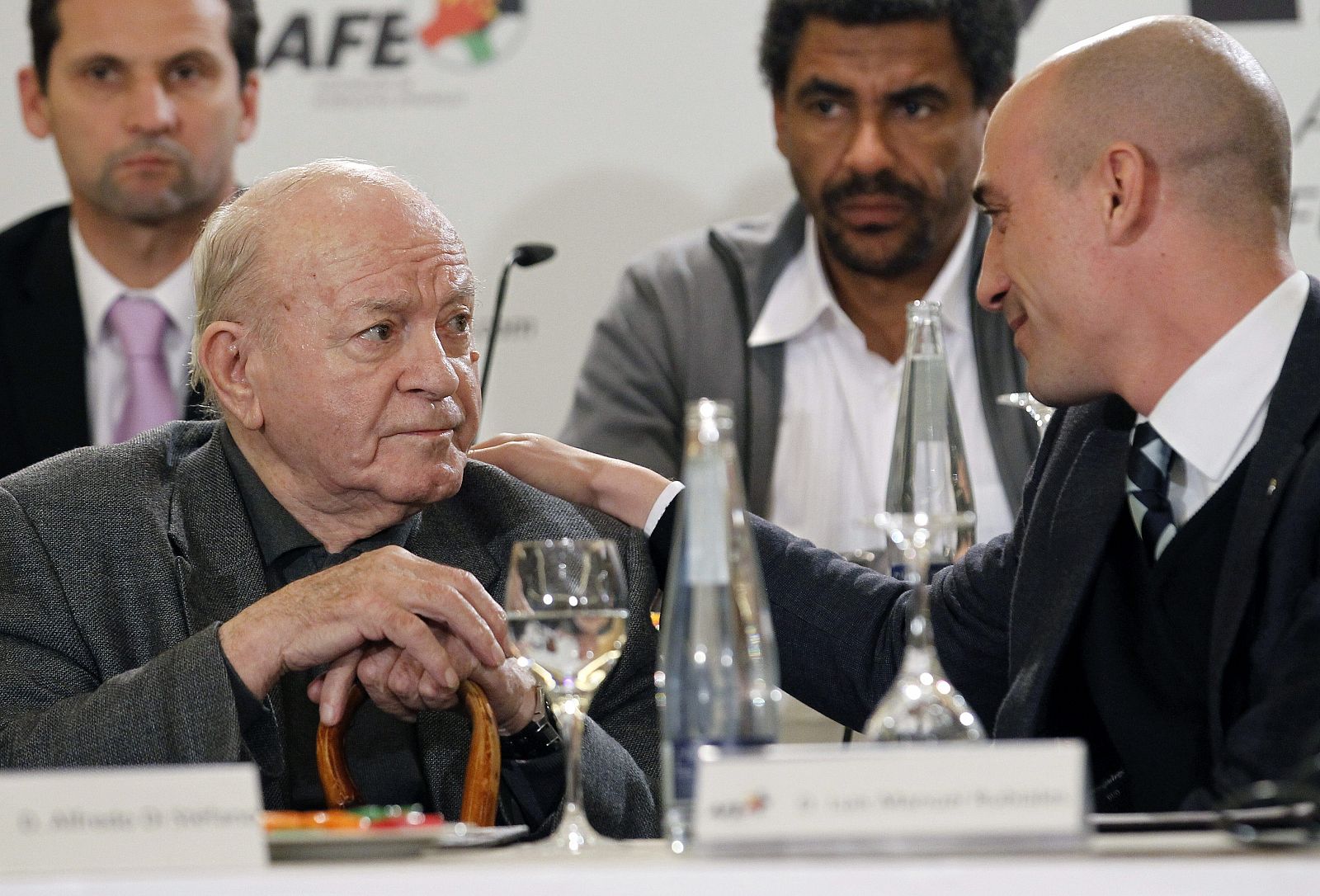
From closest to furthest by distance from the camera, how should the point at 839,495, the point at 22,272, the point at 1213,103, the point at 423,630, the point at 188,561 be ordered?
the point at 423,630
the point at 1213,103
the point at 188,561
the point at 839,495
the point at 22,272

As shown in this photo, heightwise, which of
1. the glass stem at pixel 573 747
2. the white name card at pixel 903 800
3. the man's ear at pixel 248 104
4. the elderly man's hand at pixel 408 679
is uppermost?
the man's ear at pixel 248 104

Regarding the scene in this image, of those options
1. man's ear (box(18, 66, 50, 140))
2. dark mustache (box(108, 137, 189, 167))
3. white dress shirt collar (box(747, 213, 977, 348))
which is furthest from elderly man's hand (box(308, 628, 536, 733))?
man's ear (box(18, 66, 50, 140))

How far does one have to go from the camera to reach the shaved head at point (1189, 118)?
208 cm

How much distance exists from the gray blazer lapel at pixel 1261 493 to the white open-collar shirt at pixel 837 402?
1.91m

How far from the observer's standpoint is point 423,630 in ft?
6.13

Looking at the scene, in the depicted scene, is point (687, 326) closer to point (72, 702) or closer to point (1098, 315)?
point (1098, 315)

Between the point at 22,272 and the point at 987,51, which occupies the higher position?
the point at 987,51

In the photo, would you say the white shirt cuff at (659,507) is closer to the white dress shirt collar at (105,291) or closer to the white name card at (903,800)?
the white name card at (903,800)

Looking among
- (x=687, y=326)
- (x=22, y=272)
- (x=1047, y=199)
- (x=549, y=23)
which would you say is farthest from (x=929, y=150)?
(x=22, y=272)

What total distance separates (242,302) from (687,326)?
1842 mm

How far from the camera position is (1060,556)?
2102mm

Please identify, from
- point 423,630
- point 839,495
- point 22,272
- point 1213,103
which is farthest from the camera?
point 22,272

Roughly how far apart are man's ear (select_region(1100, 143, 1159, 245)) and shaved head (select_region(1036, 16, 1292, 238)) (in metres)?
0.02

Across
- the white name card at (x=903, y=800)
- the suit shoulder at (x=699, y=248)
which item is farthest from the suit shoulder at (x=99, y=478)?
the suit shoulder at (x=699, y=248)
